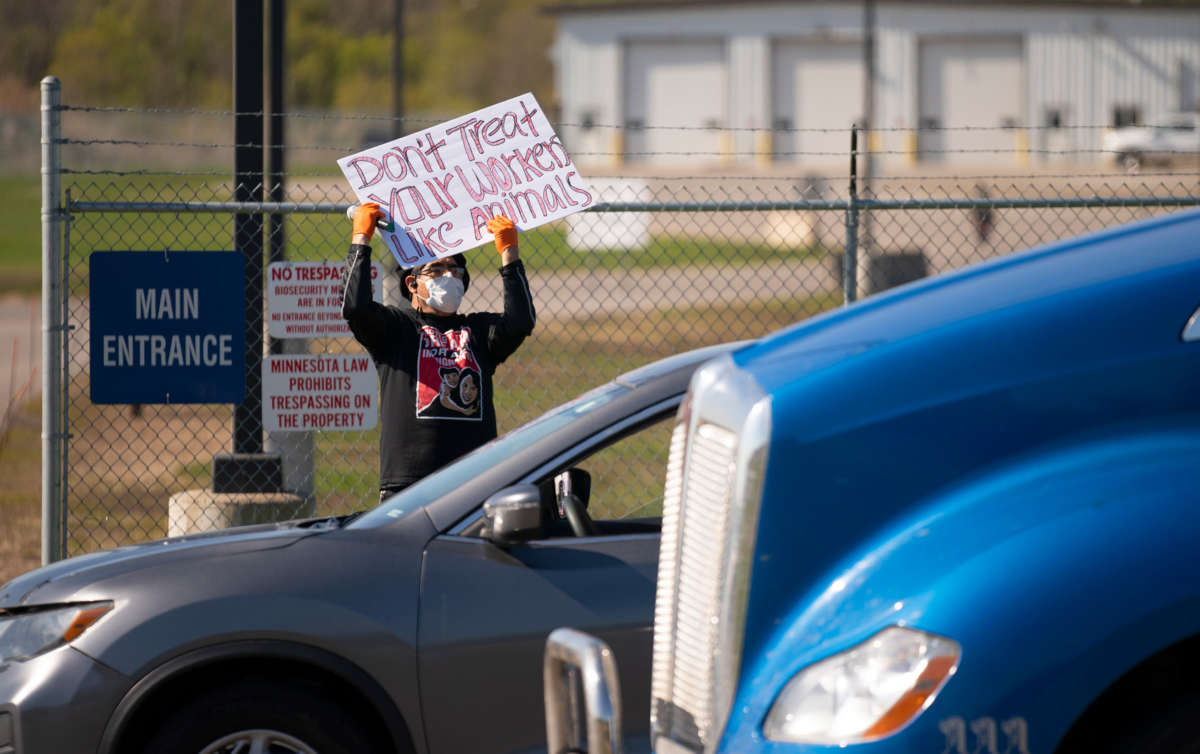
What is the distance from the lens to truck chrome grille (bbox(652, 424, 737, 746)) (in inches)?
108

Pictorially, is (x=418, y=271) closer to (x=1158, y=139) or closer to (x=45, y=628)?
(x=45, y=628)

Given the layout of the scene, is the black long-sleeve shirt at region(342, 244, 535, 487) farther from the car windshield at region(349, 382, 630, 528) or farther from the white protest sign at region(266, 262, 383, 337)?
the white protest sign at region(266, 262, 383, 337)

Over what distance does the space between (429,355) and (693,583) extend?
2.69 meters

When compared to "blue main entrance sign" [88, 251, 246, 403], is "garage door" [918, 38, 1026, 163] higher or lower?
higher

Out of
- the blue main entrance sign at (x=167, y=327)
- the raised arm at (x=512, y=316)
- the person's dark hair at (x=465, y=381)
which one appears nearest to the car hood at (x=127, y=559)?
the person's dark hair at (x=465, y=381)

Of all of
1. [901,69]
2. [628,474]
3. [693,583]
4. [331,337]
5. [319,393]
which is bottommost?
[628,474]

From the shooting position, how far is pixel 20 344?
Result: 747 inches

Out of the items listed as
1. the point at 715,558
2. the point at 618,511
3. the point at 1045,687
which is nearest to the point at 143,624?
the point at 715,558

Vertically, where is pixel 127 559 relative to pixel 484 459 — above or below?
below

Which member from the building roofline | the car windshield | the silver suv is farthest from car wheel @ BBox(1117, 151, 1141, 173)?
the building roofline

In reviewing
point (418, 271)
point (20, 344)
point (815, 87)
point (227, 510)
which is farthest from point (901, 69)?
point (418, 271)

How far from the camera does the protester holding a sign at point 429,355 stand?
17.4 feet

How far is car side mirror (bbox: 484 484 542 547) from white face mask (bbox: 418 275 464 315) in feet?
5.41

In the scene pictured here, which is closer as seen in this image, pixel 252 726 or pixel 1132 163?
pixel 252 726
